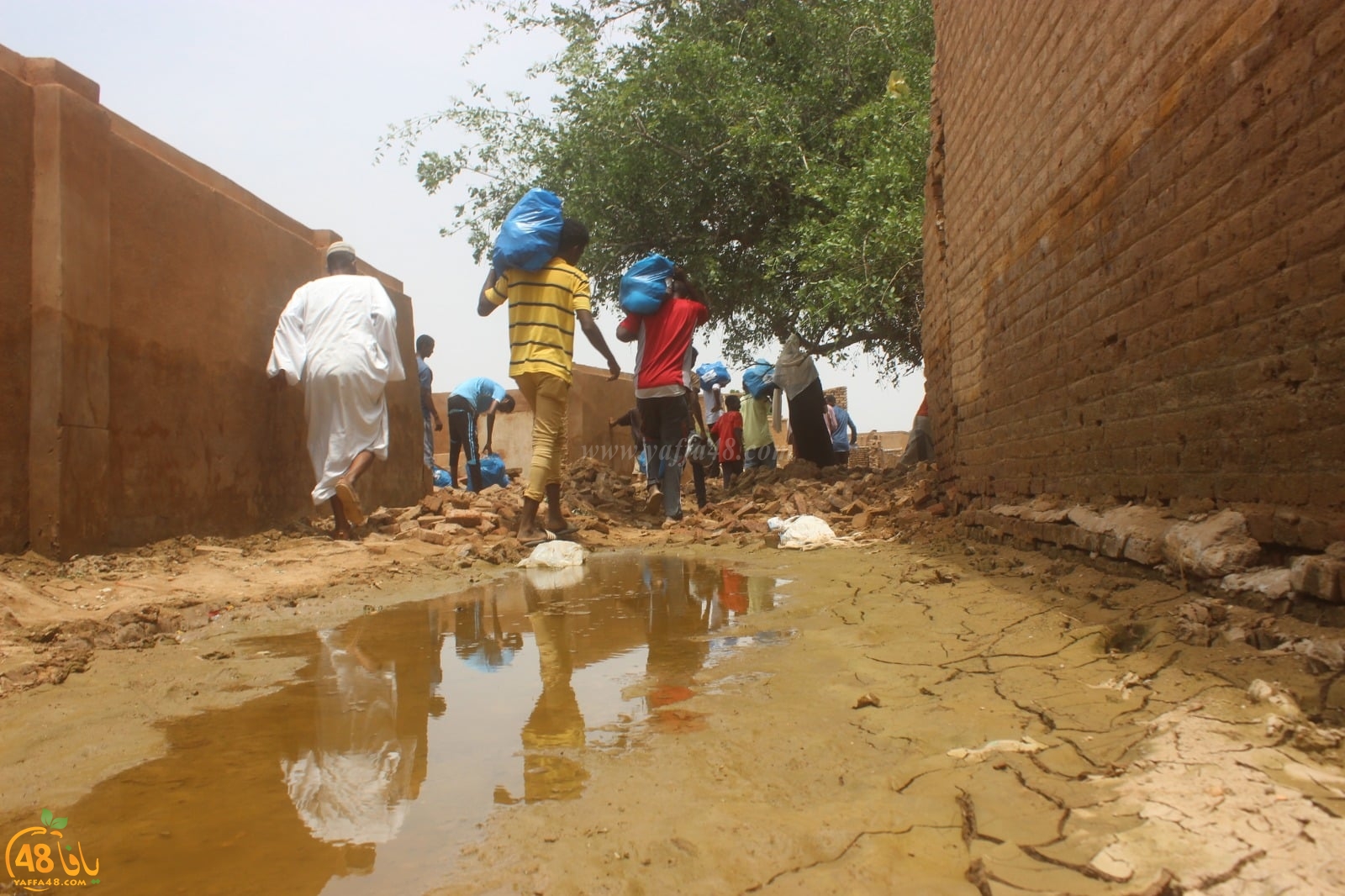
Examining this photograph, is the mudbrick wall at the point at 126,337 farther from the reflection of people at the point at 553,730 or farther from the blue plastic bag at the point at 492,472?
the blue plastic bag at the point at 492,472

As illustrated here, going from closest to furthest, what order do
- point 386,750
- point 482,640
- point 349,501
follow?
point 386,750 → point 482,640 → point 349,501

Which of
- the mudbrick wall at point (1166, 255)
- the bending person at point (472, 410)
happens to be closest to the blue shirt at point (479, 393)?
the bending person at point (472, 410)

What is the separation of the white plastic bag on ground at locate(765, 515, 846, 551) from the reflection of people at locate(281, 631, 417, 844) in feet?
11.5

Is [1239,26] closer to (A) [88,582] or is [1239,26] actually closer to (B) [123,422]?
(A) [88,582]

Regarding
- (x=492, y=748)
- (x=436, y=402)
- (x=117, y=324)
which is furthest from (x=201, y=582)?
(x=436, y=402)

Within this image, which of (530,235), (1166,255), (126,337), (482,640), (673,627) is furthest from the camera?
(530,235)

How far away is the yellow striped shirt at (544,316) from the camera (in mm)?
5699

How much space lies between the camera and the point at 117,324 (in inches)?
168

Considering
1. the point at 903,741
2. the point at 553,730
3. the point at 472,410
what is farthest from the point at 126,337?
the point at 472,410

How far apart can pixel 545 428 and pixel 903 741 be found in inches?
163

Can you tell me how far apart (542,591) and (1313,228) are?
310 centimetres

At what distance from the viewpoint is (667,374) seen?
705 cm

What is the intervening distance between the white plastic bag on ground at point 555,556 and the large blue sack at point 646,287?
241cm

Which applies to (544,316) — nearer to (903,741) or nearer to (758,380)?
(903,741)
